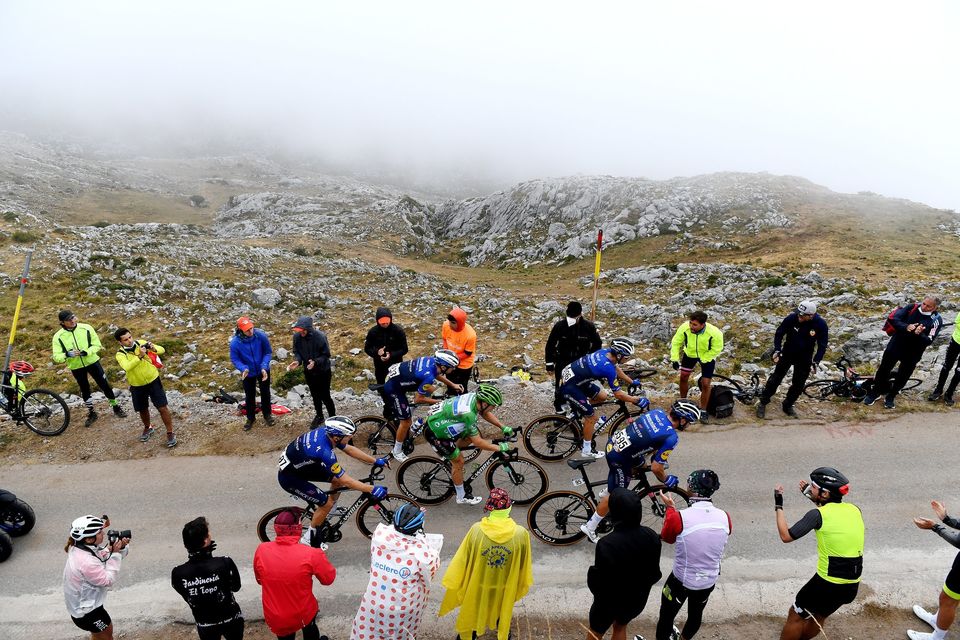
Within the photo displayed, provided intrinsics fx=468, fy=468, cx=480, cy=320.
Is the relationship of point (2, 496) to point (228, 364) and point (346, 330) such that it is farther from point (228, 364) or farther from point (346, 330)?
point (346, 330)

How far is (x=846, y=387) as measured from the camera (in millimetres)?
11773

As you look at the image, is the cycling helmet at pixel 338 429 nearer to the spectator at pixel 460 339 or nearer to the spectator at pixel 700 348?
the spectator at pixel 460 339

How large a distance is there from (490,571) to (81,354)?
1135cm

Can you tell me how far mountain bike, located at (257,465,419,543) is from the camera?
7.48m

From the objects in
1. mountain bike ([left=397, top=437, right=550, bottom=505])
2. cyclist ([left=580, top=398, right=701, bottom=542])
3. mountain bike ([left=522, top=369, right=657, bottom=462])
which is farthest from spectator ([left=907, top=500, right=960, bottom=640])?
mountain bike ([left=397, top=437, right=550, bottom=505])

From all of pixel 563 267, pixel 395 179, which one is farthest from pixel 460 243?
pixel 395 179

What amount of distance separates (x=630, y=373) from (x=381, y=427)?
20.8 ft

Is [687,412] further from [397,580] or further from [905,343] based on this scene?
[905,343]

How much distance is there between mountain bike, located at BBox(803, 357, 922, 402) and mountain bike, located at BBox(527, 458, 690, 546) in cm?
643

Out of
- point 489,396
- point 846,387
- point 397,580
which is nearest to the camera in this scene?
point 397,580

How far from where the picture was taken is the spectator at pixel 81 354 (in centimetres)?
1086

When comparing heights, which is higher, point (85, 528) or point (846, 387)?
point (846, 387)

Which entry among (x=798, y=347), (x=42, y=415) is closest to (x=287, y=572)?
(x=42, y=415)

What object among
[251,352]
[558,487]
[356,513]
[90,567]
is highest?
[251,352]
